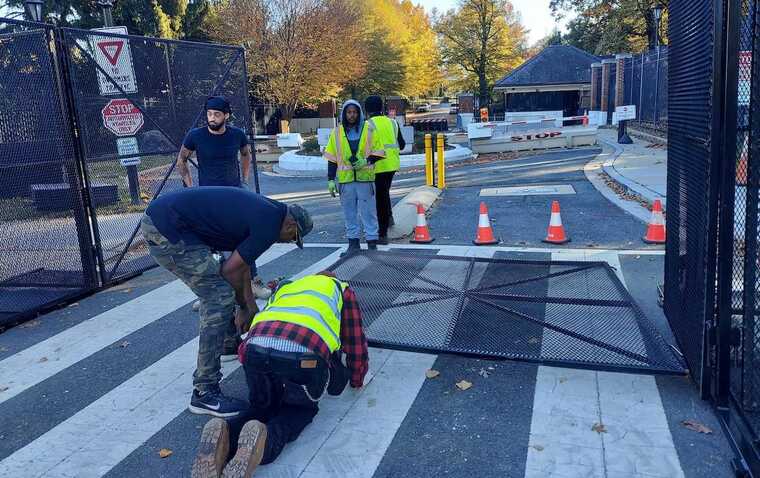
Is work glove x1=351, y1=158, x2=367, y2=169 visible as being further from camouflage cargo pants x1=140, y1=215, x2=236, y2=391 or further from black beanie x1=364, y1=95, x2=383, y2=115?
camouflage cargo pants x1=140, y1=215, x2=236, y2=391

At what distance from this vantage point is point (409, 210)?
1054 cm

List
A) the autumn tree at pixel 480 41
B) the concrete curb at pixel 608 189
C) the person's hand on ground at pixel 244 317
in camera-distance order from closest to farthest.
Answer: the person's hand on ground at pixel 244 317, the concrete curb at pixel 608 189, the autumn tree at pixel 480 41

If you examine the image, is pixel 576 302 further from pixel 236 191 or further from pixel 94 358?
pixel 94 358

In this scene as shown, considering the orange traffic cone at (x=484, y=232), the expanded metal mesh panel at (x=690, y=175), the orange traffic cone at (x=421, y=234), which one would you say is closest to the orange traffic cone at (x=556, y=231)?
the orange traffic cone at (x=484, y=232)

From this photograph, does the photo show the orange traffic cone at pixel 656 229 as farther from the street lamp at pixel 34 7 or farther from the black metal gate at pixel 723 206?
the street lamp at pixel 34 7

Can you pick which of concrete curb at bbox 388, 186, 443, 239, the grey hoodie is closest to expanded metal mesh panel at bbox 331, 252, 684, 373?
the grey hoodie

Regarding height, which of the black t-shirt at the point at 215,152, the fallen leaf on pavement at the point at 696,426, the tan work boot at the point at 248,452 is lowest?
the fallen leaf on pavement at the point at 696,426

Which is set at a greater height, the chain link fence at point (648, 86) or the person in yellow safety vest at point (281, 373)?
the chain link fence at point (648, 86)

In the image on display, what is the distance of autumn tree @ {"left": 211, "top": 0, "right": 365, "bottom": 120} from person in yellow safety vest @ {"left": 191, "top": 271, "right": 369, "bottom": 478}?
29.5 meters

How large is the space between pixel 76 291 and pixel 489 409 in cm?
510

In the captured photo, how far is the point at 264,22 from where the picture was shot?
101 ft

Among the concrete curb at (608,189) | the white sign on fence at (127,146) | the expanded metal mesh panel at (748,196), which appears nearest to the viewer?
the expanded metal mesh panel at (748,196)

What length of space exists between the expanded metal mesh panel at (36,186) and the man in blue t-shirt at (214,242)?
318cm

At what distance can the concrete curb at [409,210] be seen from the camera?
906cm
